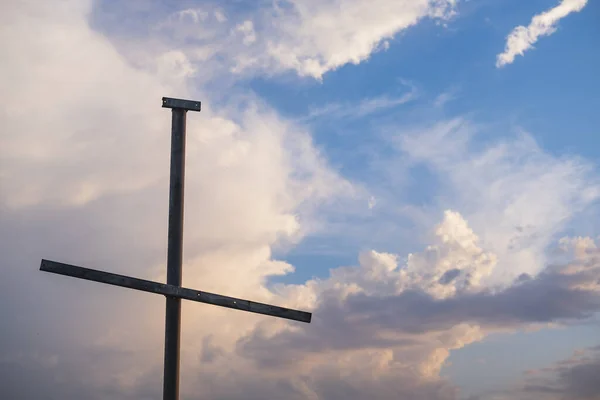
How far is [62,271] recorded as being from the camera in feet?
32.4

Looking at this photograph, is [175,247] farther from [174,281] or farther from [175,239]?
[174,281]

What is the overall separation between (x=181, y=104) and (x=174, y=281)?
271 centimetres

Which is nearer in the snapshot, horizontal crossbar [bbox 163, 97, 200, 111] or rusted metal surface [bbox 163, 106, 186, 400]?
rusted metal surface [bbox 163, 106, 186, 400]

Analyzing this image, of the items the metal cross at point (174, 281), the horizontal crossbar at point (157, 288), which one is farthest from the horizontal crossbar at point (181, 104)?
the horizontal crossbar at point (157, 288)

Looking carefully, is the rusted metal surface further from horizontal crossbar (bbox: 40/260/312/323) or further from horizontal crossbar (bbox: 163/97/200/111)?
horizontal crossbar (bbox: 40/260/312/323)

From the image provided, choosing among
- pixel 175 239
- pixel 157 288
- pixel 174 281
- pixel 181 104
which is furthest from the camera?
Answer: pixel 181 104

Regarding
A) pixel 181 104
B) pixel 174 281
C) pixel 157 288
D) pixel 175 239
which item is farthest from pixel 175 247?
pixel 181 104

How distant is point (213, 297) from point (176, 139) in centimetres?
247

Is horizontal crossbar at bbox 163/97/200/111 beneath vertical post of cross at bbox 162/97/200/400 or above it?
above

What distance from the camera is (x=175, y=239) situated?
33.6 ft

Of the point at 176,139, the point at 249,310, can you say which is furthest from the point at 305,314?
the point at 176,139

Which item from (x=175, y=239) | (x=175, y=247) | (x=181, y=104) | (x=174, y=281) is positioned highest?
(x=181, y=104)

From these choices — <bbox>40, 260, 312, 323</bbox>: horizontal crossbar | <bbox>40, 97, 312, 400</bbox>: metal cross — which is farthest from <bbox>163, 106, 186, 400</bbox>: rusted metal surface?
<bbox>40, 260, 312, 323</bbox>: horizontal crossbar

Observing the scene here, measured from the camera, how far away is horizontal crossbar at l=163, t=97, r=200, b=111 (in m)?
10.6
